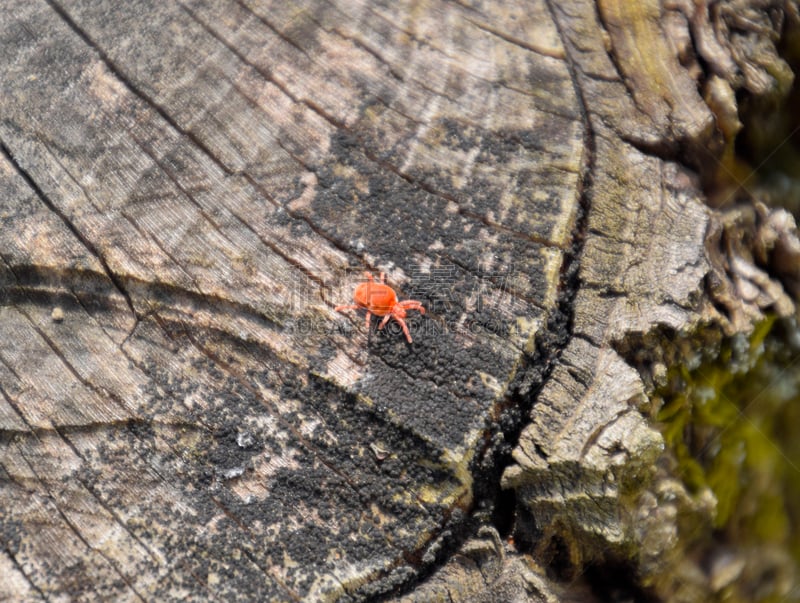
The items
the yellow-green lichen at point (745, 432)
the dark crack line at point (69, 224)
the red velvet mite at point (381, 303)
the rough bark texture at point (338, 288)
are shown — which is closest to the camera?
the rough bark texture at point (338, 288)

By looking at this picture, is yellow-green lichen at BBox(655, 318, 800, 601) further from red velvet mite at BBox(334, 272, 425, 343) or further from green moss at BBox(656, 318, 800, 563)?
red velvet mite at BBox(334, 272, 425, 343)

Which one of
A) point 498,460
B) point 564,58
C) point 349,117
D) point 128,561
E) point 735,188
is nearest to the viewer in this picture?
point 128,561

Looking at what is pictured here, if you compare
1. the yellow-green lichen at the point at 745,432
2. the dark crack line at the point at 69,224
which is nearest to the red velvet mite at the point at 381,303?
the dark crack line at the point at 69,224

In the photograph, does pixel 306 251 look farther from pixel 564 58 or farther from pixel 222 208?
pixel 564 58

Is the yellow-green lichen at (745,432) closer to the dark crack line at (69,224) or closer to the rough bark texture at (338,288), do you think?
the rough bark texture at (338,288)

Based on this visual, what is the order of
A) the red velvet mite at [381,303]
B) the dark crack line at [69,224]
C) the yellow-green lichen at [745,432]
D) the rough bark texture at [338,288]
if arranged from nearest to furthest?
the rough bark texture at [338,288] < the red velvet mite at [381,303] < the dark crack line at [69,224] < the yellow-green lichen at [745,432]

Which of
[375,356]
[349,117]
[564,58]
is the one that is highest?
[564,58]

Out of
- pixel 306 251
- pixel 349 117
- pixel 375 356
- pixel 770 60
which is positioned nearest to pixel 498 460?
pixel 375 356
